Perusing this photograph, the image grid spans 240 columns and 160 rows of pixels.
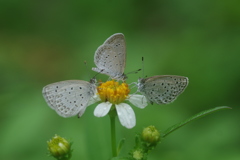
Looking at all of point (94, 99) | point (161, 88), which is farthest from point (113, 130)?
point (161, 88)

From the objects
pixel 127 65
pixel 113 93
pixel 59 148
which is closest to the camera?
pixel 59 148

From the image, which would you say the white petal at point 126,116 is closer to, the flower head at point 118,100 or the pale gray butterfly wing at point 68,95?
the flower head at point 118,100

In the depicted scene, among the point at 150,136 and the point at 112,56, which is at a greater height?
the point at 112,56

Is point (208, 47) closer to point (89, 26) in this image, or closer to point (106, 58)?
point (89, 26)

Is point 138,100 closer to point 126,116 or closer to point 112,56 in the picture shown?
point 126,116

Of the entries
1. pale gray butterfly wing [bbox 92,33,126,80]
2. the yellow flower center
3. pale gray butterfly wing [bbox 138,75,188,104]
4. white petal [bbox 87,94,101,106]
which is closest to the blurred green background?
white petal [bbox 87,94,101,106]

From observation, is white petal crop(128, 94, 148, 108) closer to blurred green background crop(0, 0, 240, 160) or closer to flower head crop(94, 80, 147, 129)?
flower head crop(94, 80, 147, 129)

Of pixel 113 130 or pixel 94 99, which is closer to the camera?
pixel 113 130
